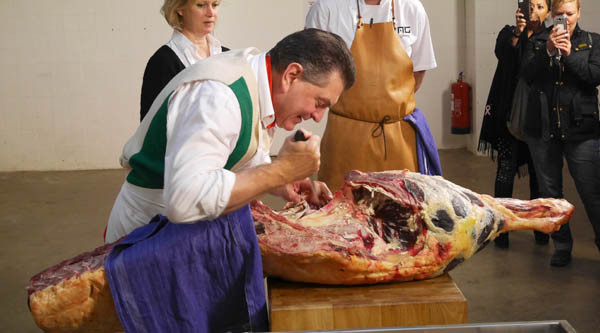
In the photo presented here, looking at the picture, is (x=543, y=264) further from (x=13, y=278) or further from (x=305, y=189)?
(x=13, y=278)

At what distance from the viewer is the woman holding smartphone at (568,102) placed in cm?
382

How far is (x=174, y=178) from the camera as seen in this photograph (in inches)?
60.8

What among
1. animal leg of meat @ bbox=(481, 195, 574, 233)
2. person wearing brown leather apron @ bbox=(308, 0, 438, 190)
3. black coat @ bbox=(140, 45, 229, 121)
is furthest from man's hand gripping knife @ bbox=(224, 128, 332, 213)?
black coat @ bbox=(140, 45, 229, 121)

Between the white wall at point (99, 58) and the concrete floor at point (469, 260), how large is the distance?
459 millimetres

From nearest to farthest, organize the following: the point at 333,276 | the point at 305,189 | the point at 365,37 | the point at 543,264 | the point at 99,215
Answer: the point at 333,276
the point at 305,189
the point at 365,37
the point at 543,264
the point at 99,215

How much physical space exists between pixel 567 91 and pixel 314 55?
265 cm

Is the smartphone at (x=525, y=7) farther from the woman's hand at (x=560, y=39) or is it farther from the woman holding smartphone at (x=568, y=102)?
the woman's hand at (x=560, y=39)

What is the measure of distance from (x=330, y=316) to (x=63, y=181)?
19.3 feet

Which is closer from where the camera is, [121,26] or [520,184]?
[520,184]

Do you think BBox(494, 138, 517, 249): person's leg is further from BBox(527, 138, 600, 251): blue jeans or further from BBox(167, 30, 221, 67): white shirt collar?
BBox(167, 30, 221, 67): white shirt collar

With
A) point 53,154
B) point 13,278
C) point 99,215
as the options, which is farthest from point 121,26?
point 13,278

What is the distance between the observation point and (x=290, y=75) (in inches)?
71.6

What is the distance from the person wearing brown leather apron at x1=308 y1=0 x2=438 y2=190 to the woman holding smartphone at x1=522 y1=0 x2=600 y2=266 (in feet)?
3.92

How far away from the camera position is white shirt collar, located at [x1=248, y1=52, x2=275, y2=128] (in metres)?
1.79
